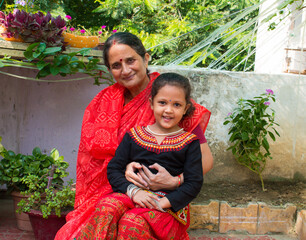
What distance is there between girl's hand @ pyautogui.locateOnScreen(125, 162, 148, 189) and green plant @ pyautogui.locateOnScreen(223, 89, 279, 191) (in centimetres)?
140

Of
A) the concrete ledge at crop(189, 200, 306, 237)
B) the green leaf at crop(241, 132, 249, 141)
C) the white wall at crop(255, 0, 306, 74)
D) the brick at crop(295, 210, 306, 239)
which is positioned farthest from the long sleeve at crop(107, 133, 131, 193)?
the white wall at crop(255, 0, 306, 74)

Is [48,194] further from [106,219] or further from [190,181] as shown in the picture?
[190,181]

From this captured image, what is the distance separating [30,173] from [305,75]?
8.98 ft

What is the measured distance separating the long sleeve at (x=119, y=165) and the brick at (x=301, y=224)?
1.64m

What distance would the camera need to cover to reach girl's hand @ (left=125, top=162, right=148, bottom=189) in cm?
212

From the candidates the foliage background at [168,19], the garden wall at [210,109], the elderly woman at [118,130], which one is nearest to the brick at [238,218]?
the garden wall at [210,109]

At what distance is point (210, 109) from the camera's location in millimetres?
3518

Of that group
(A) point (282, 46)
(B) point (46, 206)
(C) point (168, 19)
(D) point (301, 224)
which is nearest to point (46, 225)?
(B) point (46, 206)

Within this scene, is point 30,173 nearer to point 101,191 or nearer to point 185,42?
point 101,191

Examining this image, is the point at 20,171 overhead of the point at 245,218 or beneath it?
overhead

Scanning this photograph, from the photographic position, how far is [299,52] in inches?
151

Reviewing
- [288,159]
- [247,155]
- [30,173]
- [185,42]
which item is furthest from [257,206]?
[185,42]

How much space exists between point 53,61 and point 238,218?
1.99 meters

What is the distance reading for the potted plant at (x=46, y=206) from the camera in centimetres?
271
